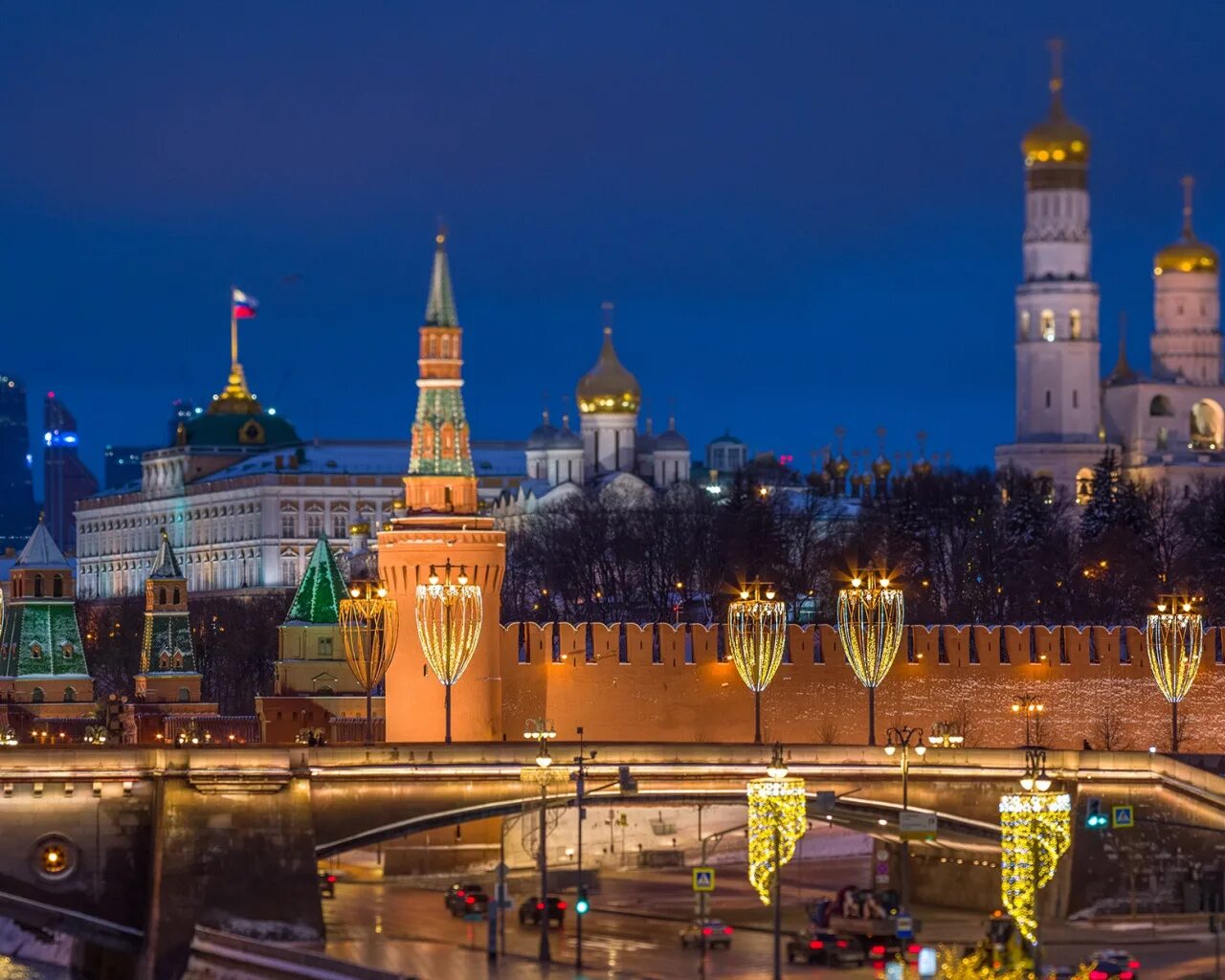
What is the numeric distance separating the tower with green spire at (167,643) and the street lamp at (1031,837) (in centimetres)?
3928

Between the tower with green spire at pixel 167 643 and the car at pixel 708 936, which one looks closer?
the car at pixel 708 936

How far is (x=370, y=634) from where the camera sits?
9744 centimetres

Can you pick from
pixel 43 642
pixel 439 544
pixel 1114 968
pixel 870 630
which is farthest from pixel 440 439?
pixel 1114 968

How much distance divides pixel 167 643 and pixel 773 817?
132 feet

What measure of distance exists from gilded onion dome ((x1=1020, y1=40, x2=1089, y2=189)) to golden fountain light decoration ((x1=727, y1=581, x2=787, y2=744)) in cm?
7118

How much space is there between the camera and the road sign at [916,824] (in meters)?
81.0

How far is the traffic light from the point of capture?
256 feet

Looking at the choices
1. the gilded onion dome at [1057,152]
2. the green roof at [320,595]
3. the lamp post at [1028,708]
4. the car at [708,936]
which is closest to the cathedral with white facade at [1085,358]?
the gilded onion dome at [1057,152]

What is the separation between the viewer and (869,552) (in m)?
137

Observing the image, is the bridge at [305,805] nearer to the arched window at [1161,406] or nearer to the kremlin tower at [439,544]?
the kremlin tower at [439,544]

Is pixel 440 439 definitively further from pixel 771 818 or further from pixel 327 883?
pixel 771 818

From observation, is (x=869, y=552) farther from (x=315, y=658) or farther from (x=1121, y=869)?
(x=1121, y=869)

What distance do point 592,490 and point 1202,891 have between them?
307 feet

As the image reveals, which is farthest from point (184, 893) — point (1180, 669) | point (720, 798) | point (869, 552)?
point (869, 552)
